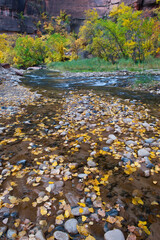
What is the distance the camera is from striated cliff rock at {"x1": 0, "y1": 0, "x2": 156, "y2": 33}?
164 ft

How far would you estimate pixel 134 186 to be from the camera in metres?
2.11

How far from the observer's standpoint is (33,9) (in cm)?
5550

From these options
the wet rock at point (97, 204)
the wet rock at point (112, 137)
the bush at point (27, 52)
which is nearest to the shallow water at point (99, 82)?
the wet rock at point (112, 137)

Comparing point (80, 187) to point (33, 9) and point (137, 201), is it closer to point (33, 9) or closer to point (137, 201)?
point (137, 201)

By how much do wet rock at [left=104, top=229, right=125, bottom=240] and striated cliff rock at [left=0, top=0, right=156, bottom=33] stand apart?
61.5m

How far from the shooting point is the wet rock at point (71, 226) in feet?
4.95

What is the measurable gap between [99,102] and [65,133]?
296 cm

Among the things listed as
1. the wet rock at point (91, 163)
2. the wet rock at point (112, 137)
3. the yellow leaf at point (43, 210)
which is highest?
the yellow leaf at point (43, 210)

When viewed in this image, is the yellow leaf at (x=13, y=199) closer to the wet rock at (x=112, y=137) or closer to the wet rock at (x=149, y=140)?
the wet rock at (x=112, y=137)

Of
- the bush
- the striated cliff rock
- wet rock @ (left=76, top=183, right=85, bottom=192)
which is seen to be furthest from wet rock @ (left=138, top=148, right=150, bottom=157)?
the striated cliff rock

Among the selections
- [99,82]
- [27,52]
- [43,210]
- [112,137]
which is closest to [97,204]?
[43,210]

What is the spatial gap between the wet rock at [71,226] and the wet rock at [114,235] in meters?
0.31

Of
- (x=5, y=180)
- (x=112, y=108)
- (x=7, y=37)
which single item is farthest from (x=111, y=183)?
(x=7, y=37)

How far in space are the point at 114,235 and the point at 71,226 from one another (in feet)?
1.41
